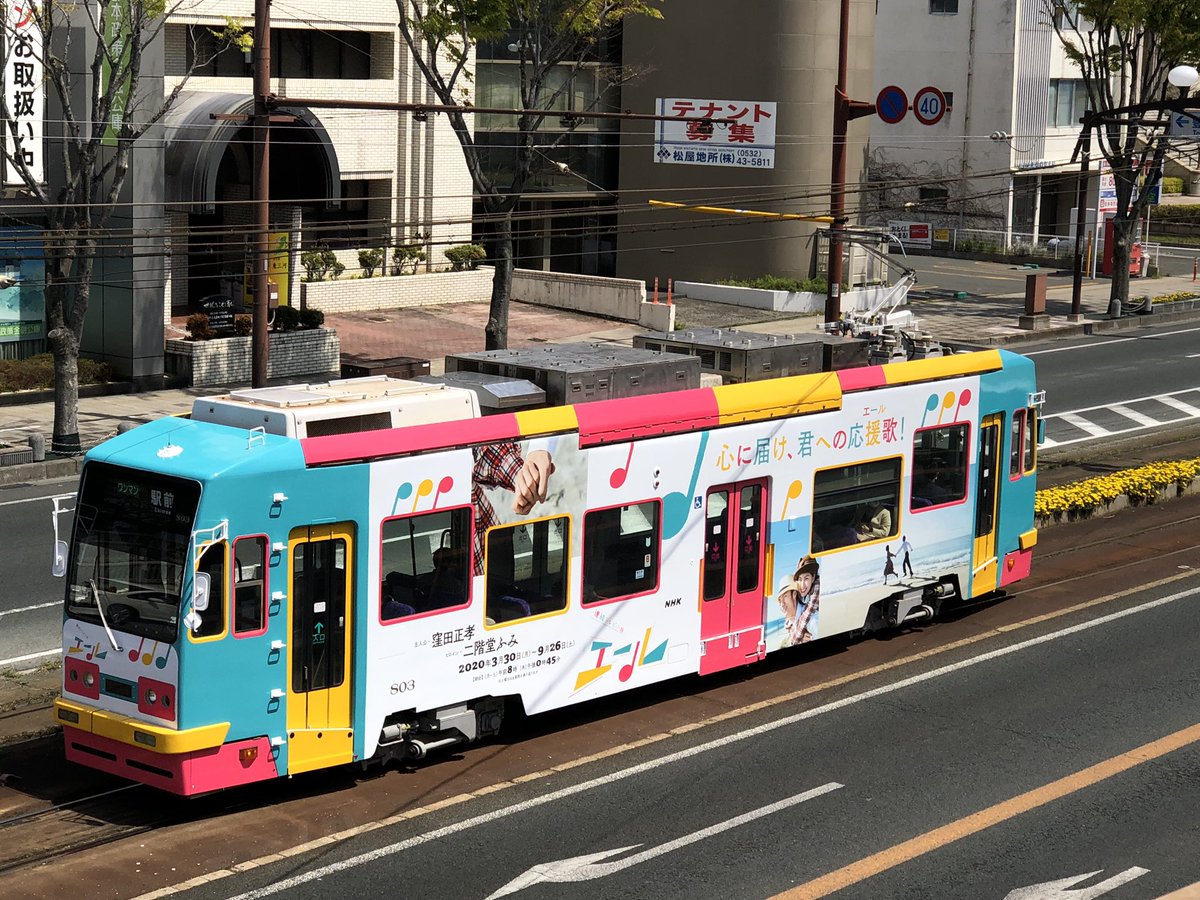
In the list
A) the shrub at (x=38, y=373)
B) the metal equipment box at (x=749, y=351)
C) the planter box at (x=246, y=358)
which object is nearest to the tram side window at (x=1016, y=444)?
the metal equipment box at (x=749, y=351)

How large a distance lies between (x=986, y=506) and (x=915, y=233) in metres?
43.8

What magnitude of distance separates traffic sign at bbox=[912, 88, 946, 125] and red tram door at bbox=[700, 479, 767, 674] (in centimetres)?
4925

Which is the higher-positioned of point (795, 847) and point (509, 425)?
point (509, 425)

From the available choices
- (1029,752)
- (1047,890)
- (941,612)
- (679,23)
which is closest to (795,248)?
(679,23)

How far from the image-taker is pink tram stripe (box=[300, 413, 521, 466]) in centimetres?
1289

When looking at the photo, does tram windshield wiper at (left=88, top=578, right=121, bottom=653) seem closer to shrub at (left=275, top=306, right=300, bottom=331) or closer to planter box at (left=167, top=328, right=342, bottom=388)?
planter box at (left=167, top=328, right=342, bottom=388)

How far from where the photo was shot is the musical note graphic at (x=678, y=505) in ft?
51.1

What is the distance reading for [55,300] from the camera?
88.7 feet

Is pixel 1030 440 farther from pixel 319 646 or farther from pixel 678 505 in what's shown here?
pixel 319 646

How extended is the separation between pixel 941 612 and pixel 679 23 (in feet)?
114

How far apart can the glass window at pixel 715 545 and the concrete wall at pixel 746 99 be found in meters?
31.9

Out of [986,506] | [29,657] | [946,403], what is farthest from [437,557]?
[986,506]

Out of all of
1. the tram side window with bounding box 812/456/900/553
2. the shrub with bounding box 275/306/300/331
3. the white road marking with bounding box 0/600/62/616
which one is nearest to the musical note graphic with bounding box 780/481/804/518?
the tram side window with bounding box 812/456/900/553

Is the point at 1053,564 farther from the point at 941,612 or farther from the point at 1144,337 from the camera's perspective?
the point at 1144,337
